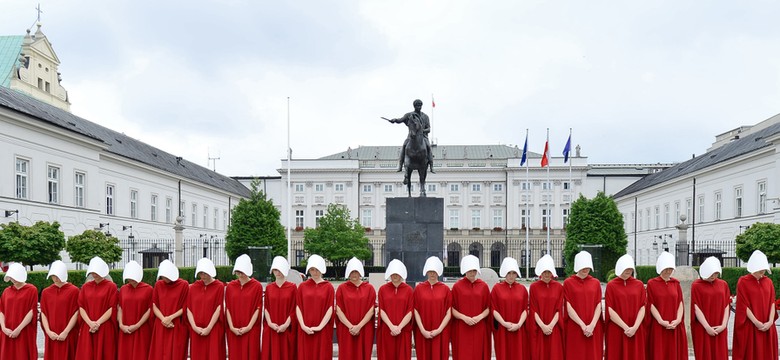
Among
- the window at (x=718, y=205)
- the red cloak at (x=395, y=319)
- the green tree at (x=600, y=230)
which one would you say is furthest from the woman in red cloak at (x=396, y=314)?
the window at (x=718, y=205)

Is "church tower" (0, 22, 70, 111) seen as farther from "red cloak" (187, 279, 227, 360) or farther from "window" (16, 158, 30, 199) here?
"red cloak" (187, 279, 227, 360)

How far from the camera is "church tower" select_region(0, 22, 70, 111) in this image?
49250 millimetres

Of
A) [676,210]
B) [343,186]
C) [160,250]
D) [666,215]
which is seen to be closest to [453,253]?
[343,186]

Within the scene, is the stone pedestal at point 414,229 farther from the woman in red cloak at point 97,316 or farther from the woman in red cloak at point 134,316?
the woman in red cloak at point 97,316

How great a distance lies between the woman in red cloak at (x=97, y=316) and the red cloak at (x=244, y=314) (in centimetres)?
136

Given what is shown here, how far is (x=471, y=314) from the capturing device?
25.0ft

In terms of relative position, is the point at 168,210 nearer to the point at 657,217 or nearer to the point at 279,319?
the point at 657,217

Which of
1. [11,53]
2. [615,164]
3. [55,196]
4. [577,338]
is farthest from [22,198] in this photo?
[615,164]

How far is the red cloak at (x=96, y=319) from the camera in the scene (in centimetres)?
762

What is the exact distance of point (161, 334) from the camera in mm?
7652

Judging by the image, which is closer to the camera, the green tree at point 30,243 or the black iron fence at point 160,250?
the green tree at point 30,243

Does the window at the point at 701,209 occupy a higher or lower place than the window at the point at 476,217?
higher

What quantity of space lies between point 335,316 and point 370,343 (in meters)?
0.53

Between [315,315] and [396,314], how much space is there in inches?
37.5
